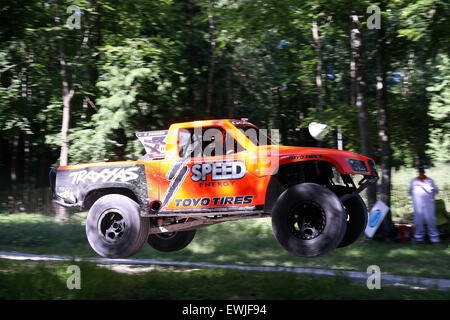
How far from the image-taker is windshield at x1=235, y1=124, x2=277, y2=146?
6779mm

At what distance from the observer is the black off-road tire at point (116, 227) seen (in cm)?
622

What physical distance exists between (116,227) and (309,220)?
8.34ft

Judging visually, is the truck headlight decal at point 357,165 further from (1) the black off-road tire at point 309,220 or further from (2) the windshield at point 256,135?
(2) the windshield at point 256,135

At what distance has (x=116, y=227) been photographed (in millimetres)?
6457

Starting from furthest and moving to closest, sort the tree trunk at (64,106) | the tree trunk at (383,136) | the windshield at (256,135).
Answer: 1. the tree trunk at (383,136)
2. the tree trunk at (64,106)
3. the windshield at (256,135)

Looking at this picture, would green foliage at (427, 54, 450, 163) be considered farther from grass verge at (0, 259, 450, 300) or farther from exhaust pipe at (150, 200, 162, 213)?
exhaust pipe at (150, 200, 162, 213)

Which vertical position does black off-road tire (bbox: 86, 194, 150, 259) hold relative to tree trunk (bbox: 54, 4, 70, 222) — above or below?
below


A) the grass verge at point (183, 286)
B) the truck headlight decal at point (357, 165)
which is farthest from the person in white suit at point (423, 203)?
the truck headlight decal at point (357, 165)

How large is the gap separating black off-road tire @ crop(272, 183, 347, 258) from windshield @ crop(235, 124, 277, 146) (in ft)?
4.86

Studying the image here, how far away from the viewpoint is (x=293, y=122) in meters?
25.5

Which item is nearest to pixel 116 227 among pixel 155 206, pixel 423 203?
pixel 155 206

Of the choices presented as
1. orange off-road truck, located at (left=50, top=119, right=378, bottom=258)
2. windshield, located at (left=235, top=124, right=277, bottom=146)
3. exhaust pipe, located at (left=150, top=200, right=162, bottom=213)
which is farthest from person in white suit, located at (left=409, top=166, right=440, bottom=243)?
exhaust pipe, located at (left=150, top=200, right=162, bottom=213)

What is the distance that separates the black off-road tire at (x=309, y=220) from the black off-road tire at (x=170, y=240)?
108 inches

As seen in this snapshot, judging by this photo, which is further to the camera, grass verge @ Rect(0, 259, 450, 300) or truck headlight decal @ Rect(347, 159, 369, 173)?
grass verge @ Rect(0, 259, 450, 300)
